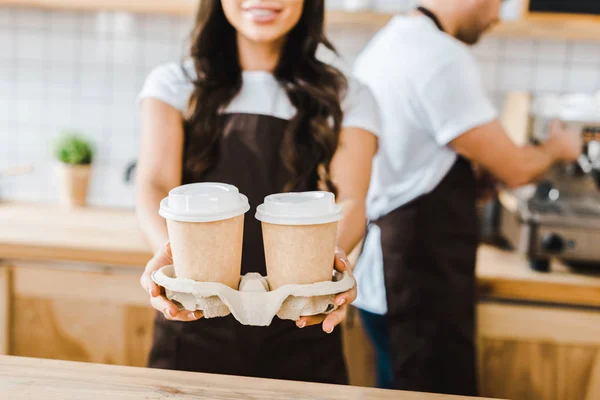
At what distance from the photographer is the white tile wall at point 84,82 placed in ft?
7.23

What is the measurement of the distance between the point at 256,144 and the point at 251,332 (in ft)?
1.13

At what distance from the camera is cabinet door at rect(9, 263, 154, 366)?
1.68m

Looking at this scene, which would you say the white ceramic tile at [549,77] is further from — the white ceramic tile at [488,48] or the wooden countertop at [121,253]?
the wooden countertop at [121,253]

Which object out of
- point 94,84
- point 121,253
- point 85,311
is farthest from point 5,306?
point 94,84

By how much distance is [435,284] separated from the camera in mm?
1408

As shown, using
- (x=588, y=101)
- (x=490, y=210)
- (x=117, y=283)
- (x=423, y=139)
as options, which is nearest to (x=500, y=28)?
(x=588, y=101)

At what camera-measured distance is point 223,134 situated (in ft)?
3.74

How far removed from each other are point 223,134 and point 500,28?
1.13 metres

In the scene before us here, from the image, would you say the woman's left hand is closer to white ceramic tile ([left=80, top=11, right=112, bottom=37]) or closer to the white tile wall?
the white tile wall

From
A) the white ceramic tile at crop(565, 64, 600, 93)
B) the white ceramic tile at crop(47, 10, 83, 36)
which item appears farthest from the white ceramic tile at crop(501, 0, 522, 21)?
the white ceramic tile at crop(47, 10, 83, 36)

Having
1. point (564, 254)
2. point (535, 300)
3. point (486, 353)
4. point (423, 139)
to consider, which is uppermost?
point (423, 139)

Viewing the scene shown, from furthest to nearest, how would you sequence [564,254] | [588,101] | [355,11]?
1. [355,11]
2. [588,101]
3. [564,254]

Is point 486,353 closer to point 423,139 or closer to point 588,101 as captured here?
point 423,139

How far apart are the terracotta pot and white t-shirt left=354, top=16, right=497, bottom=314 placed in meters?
1.10
